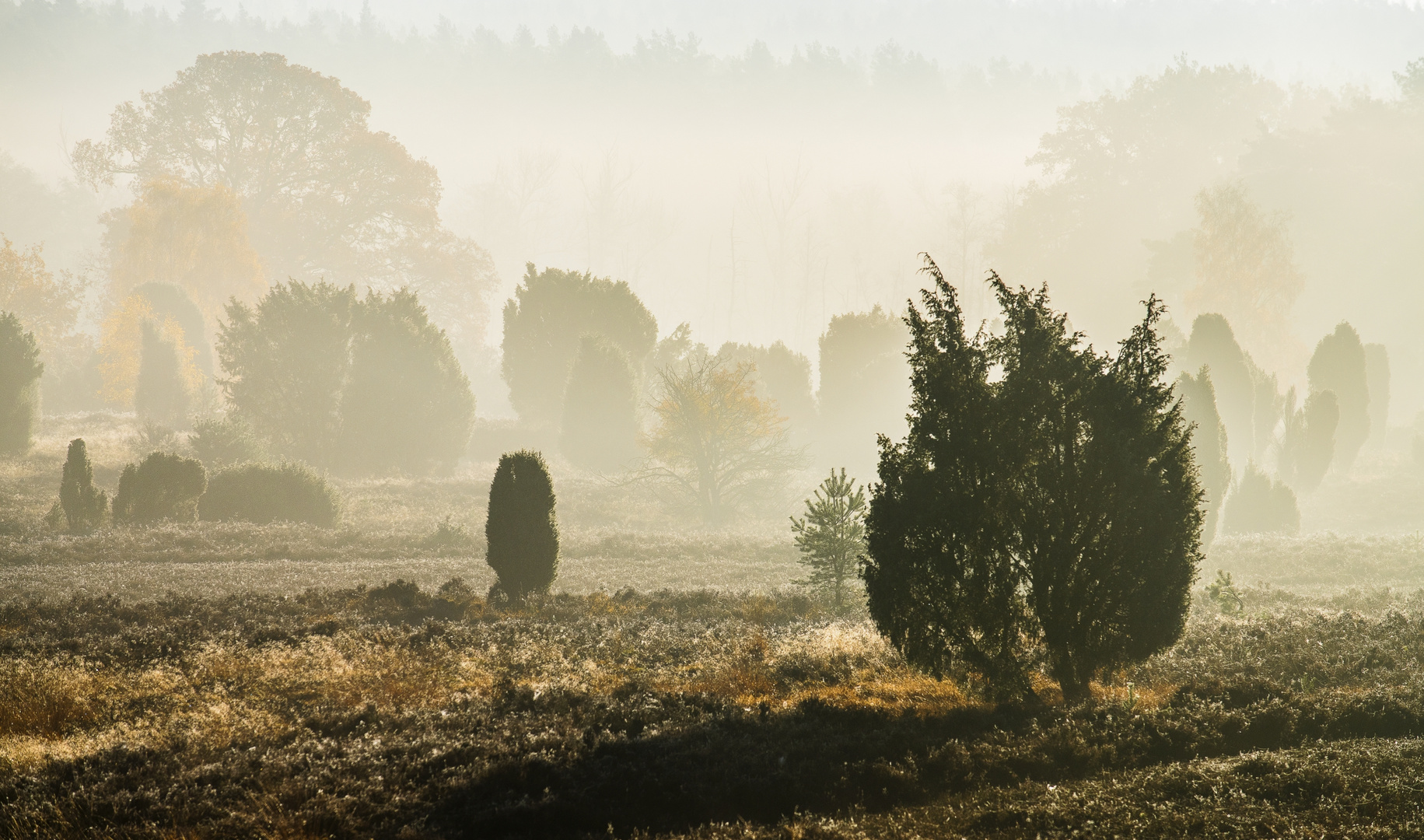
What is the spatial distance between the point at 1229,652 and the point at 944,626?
5554 mm

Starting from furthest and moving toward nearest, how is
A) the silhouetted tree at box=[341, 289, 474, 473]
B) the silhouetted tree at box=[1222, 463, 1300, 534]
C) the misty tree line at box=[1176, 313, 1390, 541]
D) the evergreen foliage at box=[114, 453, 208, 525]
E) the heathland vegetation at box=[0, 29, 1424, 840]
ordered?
the silhouetted tree at box=[341, 289, 474, 473]
the silhouetted tree at box=[1222, 463, 1300, 534]
the misty tree line at box=[1176, 313, 1390, 541]
the evergreen foliage at box=[114, 453, 208, 525]
the heathland vegetation at box=[0, 29, 1424, 840]

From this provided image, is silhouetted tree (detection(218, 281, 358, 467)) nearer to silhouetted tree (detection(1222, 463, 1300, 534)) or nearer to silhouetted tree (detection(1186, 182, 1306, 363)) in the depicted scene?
silhouetted tree (detection(1222, 463, 1300, 534))

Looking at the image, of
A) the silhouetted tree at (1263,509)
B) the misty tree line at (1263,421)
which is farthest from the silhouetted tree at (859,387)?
the silhouetted tree at (1263,509)

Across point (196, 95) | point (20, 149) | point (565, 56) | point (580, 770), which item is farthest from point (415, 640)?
point (565, 56)

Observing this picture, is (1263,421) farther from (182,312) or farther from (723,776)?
(182,312)

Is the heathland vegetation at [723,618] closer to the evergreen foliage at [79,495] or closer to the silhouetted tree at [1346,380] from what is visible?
the evergreen foliage at [79,495]

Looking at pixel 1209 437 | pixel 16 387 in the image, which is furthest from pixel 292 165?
pixel 1209 437

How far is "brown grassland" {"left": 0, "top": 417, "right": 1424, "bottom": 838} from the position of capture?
5.89m

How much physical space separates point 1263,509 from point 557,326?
38.0 metres

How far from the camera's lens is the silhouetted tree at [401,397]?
37.9 m

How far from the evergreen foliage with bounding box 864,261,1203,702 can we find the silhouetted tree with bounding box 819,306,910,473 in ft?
135

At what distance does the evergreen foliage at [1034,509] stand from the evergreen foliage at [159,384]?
44.0m

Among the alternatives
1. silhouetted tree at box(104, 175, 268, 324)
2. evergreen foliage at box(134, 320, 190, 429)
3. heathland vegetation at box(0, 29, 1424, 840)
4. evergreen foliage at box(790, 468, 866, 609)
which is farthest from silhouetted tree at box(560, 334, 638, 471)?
silhouetted tree at box(104, 175, 268, 324)

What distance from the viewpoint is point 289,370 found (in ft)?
118
